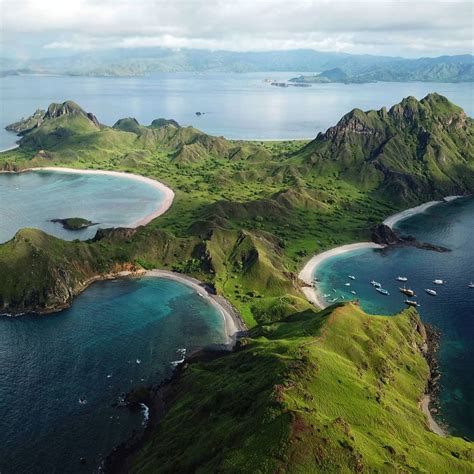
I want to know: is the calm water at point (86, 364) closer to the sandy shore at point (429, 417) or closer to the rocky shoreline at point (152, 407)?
the rocky shoreline at point (152, 407)

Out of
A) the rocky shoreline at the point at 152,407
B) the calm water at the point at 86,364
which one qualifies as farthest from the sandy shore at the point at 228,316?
the rocky shoreline at the point at 152,407

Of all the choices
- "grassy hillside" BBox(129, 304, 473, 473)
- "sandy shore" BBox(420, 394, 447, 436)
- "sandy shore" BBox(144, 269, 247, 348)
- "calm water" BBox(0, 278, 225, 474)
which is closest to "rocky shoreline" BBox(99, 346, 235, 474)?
"grassy hillside" BBox(129, 304, 473, 473)

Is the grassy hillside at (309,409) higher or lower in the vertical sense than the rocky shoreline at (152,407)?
higher

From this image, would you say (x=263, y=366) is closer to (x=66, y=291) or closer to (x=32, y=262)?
(x=66, y=291)

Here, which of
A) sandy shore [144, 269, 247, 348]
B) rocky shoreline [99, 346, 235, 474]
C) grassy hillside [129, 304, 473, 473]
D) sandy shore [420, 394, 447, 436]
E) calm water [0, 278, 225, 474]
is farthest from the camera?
sandy shore [144, 269, 247, 348]

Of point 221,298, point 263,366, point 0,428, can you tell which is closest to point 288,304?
point 221,298

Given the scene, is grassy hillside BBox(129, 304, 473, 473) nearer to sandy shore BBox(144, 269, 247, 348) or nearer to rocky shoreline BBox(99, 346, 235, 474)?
rocky shoreline BBox(99, 346, 235, 474)

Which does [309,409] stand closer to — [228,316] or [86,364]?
[86,364]
